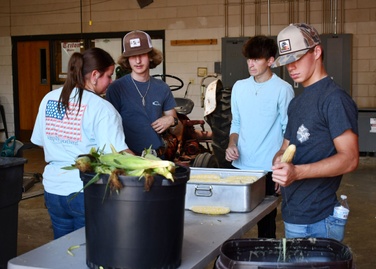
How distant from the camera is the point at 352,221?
5797mm

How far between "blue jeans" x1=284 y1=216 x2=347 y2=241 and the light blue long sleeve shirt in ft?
3.17

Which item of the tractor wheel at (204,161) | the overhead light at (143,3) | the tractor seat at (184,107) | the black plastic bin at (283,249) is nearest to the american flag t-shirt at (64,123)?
the black plastic bin at (283,249)

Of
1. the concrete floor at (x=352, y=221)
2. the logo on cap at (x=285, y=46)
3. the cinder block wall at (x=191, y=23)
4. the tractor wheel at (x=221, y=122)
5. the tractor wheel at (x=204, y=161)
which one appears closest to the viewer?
the logo on cap at (x=285, y=46)

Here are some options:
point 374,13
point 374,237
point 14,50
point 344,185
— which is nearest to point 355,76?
point 374,13

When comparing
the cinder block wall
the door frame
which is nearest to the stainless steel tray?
the cinder block wall

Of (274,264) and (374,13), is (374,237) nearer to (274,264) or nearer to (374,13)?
(274,264)

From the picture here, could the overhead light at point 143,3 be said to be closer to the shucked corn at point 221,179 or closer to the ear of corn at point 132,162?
the shucked corn at point 221,179

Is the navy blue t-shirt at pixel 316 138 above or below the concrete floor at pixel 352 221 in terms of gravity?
above

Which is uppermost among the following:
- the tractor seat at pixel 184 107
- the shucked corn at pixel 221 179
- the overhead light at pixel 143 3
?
the overhead light at pixel 143 3

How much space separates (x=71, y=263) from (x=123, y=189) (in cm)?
40

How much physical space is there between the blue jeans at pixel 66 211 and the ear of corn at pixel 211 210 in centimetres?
50

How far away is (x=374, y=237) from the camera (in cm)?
529

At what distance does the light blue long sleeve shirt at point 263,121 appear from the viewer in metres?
3.39

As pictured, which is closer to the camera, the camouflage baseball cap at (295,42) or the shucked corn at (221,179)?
the camouflage baseball cap at (295,42)
